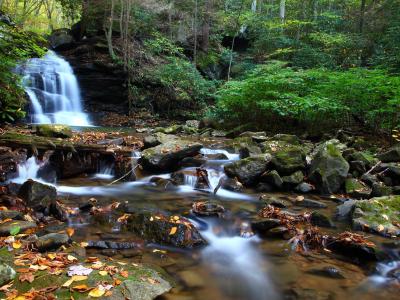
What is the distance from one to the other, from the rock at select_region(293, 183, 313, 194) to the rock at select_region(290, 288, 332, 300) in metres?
3.49

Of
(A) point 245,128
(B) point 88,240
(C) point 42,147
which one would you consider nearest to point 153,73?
(A) point 245,128

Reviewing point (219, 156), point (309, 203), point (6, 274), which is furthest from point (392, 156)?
point (6, 274)

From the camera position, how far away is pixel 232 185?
239 inches

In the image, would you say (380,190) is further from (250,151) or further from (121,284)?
(121,284)

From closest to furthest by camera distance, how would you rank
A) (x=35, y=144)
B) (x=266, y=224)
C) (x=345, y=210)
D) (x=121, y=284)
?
(x=121, y=284), (x=266, y=224), (x=35, y=144), (x=345, y=210)

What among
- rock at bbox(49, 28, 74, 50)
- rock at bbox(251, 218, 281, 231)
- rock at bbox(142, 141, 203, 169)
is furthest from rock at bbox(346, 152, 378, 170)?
rock at bbox(49, 28, 74, 50)

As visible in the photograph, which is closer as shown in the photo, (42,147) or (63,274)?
(63,274)

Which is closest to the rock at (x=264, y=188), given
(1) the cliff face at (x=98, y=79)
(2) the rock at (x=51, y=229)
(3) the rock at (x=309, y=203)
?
(3) the rock at (x=309, y=203)

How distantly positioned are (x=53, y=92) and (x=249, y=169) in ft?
45.3

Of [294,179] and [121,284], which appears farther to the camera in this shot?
Result: [294,179]

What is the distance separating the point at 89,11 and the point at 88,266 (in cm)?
1995

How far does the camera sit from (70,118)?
13984mm

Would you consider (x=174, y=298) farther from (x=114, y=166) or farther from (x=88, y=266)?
(x=114, y=166)

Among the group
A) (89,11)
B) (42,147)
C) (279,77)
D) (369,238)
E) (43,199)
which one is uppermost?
(89,11)
